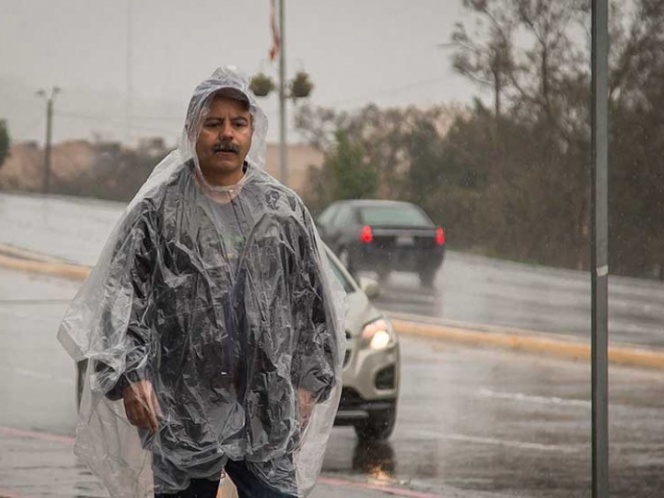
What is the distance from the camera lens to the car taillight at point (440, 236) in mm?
10008

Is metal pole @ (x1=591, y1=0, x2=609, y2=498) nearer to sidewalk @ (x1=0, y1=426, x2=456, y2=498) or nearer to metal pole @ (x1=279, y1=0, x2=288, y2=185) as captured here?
sidewalk @ (x1=0, y1=426, x2=456, y2=498)

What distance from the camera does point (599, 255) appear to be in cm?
657

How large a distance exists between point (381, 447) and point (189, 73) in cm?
226

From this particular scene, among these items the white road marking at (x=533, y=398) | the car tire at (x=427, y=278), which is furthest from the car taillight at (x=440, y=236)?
the white road marking at (x=533, y=398)

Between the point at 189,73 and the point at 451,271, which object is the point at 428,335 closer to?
the point at 451,271

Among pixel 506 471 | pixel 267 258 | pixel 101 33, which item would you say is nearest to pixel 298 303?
pixel 267 258

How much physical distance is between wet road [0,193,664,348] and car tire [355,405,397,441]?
0.80 metres

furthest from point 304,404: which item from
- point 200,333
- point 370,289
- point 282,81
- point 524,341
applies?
point 524,341

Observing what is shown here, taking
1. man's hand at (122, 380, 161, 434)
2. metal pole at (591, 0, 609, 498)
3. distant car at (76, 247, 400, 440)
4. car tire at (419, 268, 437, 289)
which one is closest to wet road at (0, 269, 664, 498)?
distant car at (76, 247, 400, 440)

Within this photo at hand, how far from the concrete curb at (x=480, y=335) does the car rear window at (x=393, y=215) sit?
1.85 ft

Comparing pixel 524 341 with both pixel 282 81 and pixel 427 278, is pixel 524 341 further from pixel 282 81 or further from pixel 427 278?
pixel 282 81

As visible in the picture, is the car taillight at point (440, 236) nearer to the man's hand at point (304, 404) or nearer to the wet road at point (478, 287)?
the wet road at point (478, 287)

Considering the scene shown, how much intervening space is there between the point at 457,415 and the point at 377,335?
2.04 ft

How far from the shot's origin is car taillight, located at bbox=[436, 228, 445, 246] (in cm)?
1001
